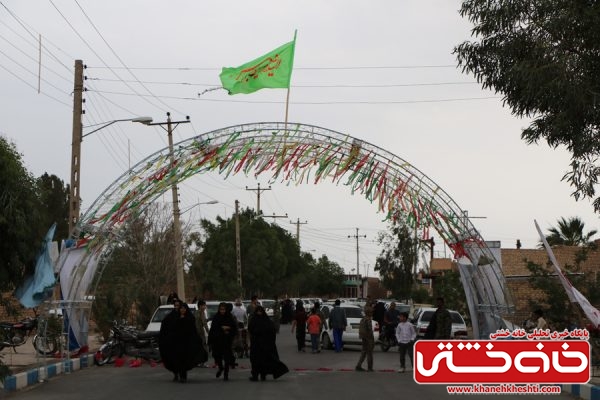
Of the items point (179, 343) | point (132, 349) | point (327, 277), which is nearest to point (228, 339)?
point (179, 343)

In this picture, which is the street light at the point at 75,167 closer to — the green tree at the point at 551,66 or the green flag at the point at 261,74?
the green flag at the point at 261,74

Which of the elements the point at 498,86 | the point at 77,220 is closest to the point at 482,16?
the point at 498,86

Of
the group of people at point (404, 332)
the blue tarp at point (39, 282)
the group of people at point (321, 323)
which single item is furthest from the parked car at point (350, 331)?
the blue tarp at point (39, 282)

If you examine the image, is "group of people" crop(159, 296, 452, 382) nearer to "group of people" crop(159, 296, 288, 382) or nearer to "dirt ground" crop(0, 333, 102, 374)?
"group of people" crop(159, 296, 288, 382)

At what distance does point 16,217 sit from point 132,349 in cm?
836

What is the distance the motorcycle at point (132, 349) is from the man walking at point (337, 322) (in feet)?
21.5

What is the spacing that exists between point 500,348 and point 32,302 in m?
13.7

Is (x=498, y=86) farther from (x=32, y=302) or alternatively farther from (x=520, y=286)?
(x=520, y=286)

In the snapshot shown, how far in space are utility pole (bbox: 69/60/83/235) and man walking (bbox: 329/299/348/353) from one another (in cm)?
837

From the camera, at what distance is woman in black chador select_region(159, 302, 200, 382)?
20438 mm

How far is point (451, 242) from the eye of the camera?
27062mm

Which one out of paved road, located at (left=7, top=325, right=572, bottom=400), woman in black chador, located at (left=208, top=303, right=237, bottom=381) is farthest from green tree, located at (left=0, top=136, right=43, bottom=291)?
woman in black chador, located at (left=208, top=303, right=237, bottom=381)

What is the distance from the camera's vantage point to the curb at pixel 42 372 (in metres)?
18.7

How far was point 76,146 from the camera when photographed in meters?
29.0
